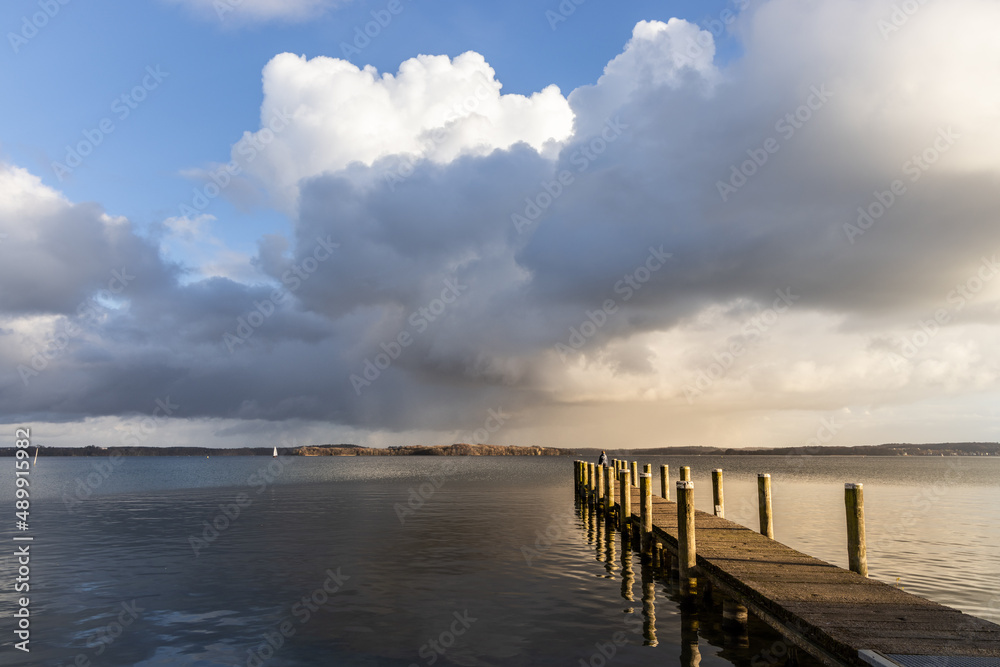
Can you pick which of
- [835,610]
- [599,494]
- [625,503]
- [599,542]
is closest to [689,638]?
[835,610]

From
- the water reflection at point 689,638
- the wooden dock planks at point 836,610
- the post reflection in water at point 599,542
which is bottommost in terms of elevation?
the post reflection in water at point 599,542

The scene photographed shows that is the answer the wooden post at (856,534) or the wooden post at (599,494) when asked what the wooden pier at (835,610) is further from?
the wooden post at (599,494)

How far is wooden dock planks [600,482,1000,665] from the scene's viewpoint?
817cm

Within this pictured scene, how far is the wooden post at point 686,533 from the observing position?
15047 millimetres

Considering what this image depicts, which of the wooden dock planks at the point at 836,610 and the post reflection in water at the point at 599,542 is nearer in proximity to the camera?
the wooden dock planks at the point at 836,610

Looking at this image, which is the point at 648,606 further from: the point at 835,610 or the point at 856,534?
the point at 835,610

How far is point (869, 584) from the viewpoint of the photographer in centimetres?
1168

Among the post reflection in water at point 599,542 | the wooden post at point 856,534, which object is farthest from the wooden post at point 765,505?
the post reflection in water at point 599,542

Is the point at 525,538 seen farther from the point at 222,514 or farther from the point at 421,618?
the point at 222,514

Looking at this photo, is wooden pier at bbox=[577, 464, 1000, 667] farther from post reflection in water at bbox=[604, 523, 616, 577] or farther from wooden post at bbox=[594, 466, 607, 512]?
wooden post at bbox=[594, 466, 607, 512]

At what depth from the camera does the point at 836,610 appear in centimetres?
980

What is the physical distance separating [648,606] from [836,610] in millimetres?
6509

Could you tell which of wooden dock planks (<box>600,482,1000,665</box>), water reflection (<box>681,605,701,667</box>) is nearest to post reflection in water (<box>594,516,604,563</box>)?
water reflection (<box>681,605,701,667</box>)

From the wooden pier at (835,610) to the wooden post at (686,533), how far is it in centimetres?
3
